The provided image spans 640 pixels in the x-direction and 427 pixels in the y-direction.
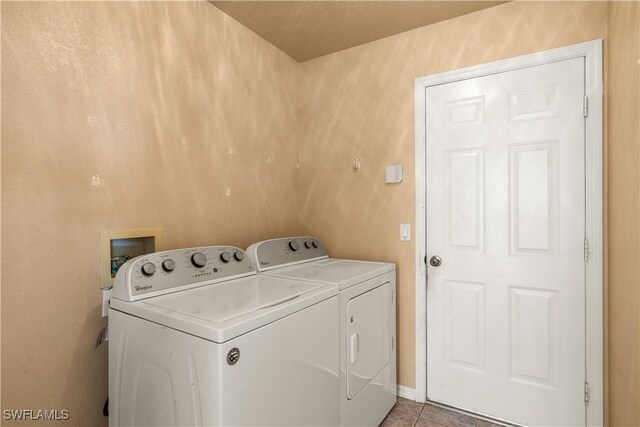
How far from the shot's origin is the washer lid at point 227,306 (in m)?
0.96

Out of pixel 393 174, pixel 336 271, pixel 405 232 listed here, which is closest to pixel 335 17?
pixel 393 174

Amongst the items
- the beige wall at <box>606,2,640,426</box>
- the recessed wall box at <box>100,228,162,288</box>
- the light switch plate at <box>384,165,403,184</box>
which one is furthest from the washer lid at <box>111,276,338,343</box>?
the beige wall at <box>606,2,640,426</box>

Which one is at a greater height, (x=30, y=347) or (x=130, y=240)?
(x=130, y=240)

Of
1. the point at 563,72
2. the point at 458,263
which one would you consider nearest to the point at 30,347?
the point at 458,263

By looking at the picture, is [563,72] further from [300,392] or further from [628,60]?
[300,392]

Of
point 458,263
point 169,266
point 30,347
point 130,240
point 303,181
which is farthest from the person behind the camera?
point 303,181

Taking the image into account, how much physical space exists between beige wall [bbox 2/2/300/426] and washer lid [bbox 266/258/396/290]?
1.52 ft

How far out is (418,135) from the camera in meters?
2.03

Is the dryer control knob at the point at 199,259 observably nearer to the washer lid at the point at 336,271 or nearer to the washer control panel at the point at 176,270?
the washer control panel at the point at 176,270

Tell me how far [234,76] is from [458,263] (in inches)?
68.8

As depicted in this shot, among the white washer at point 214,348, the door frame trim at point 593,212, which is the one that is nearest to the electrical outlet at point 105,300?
the white washer at point 214,348

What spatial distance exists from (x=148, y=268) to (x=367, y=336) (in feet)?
3.51

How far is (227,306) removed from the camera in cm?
111

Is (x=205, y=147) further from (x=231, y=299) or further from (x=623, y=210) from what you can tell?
(x=623, y=210)
